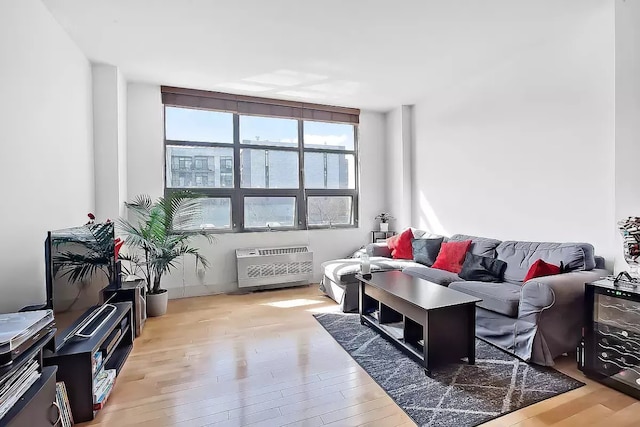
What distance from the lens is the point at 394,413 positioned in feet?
6.12

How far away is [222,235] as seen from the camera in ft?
14.7

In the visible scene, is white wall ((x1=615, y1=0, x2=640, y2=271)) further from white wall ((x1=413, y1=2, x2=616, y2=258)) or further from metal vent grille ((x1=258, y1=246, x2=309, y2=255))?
metal vent grille ((x1=258, y1=246, x2=309, y2=255))

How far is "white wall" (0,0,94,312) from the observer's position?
1955 millimetres

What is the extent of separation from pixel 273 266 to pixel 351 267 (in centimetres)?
124

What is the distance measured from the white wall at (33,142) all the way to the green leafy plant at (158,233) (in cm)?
68

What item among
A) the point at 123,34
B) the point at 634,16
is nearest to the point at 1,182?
the point at 123,34

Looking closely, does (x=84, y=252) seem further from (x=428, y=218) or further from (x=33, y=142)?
(x=428, y=218)

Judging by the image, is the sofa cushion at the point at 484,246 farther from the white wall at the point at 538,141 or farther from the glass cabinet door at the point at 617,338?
the glass cabinet door at the point at 617,338

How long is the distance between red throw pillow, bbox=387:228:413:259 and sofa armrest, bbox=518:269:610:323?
195cm

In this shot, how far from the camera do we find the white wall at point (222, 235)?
13.4ft

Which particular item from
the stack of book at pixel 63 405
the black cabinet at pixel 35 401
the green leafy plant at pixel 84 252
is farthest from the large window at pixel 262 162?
the black cabinet at pixel 35 401

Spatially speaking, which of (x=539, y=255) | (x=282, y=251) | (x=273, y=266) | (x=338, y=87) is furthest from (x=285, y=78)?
(x=539, y=255)

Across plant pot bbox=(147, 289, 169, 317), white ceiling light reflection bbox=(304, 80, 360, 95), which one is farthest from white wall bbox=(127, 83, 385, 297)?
white ceiling light reflection bbox=(304, 80, 360, 95)

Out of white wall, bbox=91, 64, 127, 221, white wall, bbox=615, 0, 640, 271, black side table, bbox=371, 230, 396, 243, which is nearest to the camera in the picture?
white wall, bbox=615, 0, 640, 271
